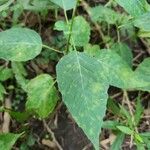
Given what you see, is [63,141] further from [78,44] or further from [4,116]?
[78,44]

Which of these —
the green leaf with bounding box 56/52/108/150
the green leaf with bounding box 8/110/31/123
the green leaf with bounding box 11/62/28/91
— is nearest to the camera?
the green leaf with bounding box 56/52/108/150

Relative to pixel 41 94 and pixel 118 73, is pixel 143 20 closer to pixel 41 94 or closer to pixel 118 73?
pixel 118 73

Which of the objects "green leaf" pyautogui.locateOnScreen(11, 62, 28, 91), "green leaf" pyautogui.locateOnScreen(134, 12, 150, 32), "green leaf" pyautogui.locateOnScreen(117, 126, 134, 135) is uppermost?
"green leaf" pyautogui.locateOnScreen(134, 12, 150, 32)

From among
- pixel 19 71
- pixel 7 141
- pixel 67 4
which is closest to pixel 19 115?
pixel 7 141

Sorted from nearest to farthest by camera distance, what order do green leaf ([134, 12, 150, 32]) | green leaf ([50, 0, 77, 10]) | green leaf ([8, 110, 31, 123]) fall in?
green leaf ([134, 12, 150, 32])
green leaf ([50, 0, 77, 10])
green leaf ([8, 110, 31, 123])

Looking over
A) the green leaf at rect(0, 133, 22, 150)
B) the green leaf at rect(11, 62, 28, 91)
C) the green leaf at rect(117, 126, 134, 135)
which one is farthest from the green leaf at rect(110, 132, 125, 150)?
the green leaf at rect(11, 62, 28, 91)

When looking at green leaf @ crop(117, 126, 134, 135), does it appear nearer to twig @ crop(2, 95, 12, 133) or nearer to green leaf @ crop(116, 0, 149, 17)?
green leaf @ crop(116, 0, 149, 17)
